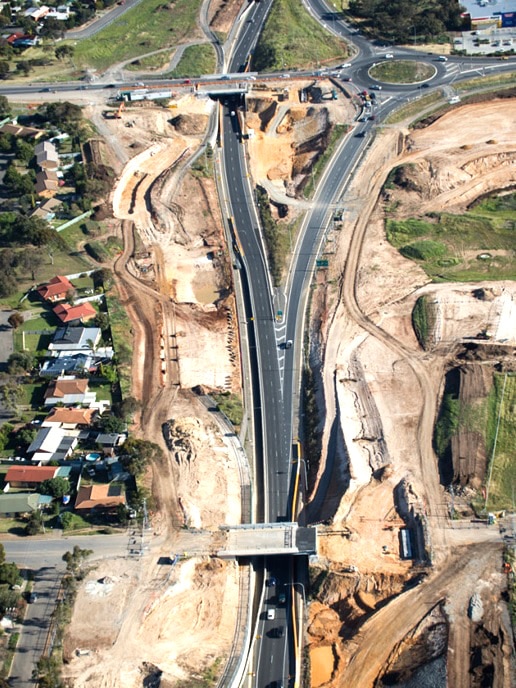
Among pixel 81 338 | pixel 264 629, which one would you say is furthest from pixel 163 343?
pixel 264 629

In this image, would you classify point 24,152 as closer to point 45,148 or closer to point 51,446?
point 45,148

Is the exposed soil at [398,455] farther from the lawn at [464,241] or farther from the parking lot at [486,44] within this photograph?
the parking lot at [486,44]

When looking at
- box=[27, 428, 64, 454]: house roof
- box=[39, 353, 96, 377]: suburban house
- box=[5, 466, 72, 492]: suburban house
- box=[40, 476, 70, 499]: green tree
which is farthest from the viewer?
box=[39, 353, 96, 377]: suburban house

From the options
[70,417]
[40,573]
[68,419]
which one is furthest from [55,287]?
[40,573]

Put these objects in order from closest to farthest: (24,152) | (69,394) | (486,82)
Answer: (69,394) → (24,152) → (486,82)

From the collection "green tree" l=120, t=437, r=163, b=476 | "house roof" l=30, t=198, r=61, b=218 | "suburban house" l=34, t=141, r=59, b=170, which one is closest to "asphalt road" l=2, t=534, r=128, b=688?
"green tree" l=120, t=437, r=163, b=476

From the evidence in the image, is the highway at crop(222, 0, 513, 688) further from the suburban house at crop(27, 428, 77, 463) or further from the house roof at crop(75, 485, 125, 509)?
the suburban house at crop(27, 428, 77, 463)
